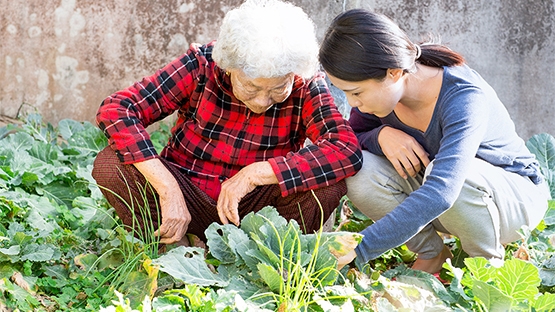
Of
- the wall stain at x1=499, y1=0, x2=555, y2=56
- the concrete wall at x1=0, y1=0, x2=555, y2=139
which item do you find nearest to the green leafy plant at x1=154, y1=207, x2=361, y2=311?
the concrete wall at x1=0, y1=0, x2=555, y2=139

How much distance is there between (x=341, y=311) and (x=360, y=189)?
803 mm

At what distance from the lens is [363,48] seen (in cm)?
252

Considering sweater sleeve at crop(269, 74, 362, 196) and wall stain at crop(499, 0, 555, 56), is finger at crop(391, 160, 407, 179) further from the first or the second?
wall stain at crop(499, 0, 555, 56)

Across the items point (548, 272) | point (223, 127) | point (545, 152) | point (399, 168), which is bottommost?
point (548, 272)

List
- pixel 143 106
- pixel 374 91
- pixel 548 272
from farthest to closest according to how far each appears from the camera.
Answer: pixel 143 106 < pixel 548 272 < pixel 374 91

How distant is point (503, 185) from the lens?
2.82 metres

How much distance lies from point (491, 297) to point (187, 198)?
1295 mm

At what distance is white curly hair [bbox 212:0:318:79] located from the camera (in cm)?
268

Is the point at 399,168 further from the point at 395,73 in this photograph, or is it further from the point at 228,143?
the point at 228,143

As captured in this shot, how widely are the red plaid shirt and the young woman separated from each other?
0.19 m

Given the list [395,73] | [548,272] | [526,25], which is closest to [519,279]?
[548,272]

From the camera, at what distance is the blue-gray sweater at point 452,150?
242cm

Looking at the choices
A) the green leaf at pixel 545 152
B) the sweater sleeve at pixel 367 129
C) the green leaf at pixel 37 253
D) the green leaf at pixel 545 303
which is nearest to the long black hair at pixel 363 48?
the sweater sleeve at pixel 367 129

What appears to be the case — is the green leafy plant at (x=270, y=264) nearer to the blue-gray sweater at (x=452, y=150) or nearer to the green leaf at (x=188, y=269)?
the green leaf at (x=188, y=269)
